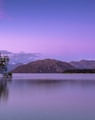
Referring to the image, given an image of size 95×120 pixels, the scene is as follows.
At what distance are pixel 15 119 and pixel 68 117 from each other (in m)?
3.31

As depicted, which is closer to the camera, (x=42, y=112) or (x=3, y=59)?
(x=42, y=112)

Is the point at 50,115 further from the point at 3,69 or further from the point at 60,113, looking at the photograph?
the point at 3,69

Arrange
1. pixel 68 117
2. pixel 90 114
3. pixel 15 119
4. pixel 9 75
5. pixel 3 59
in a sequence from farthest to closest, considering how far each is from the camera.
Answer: pixel 9 75 → pixel 3 59 → pixel 90 114 → pixel 68 117 → pixel 15 119

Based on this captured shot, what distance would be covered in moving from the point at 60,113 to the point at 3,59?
83570 millimetres

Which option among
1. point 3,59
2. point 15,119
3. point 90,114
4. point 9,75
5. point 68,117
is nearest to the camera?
point 15,119

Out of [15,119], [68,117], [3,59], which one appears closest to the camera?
[15,119]

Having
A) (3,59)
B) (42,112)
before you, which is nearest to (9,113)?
(42,112)

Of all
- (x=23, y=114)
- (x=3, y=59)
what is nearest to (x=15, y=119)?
(x=23, y=114)

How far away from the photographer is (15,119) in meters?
15.6

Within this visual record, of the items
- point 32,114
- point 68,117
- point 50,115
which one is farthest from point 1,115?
point 68,117

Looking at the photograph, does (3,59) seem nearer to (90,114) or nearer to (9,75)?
(9,75)

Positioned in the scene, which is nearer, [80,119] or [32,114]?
[80,119]

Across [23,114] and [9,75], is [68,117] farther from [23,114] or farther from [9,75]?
[9,75]

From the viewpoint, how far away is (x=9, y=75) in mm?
107750
